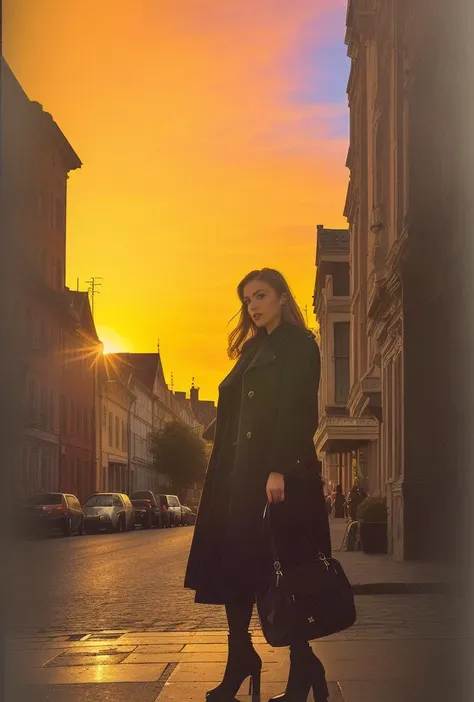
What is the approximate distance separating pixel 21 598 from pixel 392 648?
6.31 meters

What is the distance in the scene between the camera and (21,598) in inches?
498

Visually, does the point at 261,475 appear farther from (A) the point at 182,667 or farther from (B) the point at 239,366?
(A) the point at 182,667

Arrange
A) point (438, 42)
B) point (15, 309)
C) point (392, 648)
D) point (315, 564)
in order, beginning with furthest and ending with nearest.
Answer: point (438, 42)
point (392, 648)
point (15, 309)
point (315, 564)

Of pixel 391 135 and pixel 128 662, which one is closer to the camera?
pixel 128 662

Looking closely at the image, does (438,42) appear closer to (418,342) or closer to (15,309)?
(418,342)

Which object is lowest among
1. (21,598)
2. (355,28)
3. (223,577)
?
(21,598)

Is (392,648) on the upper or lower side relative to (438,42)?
lower

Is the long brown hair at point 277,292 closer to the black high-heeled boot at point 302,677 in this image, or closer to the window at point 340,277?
the black high-heeled boot at point 302,677

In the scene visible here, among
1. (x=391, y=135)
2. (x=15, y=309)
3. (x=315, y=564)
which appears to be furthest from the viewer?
(x=391, y=135)

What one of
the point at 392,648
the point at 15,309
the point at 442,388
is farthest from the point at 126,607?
the point at 442,388

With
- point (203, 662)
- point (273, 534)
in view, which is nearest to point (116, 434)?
point (203, 662)

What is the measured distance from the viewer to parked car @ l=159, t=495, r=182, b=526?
5162cm

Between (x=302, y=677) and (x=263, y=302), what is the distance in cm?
152

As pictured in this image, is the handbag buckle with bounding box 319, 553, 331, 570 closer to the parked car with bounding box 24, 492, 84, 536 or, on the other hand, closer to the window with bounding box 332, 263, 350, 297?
the parked car with bounding box 24, 492, 84, 536
